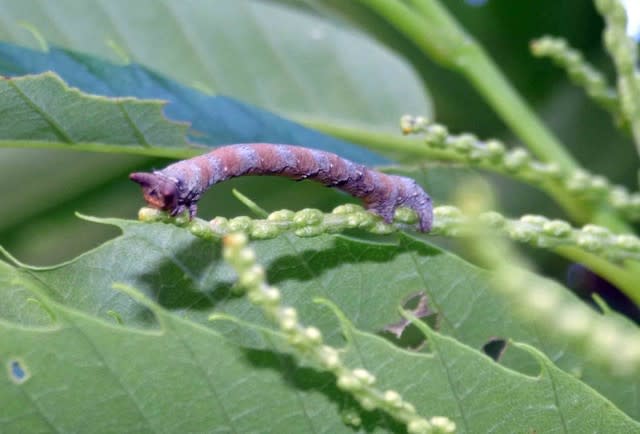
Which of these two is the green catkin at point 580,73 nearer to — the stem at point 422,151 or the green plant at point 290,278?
the green plant at point 290,278

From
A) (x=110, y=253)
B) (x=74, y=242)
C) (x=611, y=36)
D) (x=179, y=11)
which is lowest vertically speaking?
(x=74, y=242)

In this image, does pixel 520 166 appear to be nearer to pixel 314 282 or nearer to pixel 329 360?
pixel 314 282

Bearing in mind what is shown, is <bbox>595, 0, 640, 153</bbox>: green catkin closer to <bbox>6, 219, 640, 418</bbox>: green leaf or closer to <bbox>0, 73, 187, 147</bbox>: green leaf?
<bbox>6, 219, 640, 418</bbox>: green leaf

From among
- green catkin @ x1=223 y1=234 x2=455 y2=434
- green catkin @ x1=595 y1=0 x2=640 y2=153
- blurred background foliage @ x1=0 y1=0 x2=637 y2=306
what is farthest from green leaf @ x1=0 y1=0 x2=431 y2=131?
green catkin @ x1=223 y1=234 x2=455 y2=434

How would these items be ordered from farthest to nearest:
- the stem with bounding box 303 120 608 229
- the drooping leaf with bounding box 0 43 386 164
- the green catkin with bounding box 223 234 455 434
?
1. the stem with bounding box 303 120 608 229
2. the drooping leaf with bounding box 0 43 386 164
3. the green catkin with bounding box 223 234 455 434

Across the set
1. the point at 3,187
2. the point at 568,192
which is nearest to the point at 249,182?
the point at 3,187

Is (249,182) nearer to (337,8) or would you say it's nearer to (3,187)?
(337,8)

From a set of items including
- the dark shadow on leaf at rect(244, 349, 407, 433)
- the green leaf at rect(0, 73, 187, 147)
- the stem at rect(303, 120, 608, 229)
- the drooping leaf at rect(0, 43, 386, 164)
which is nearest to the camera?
the dark shadow on leaf at rect(244, 349, 407, 433)
